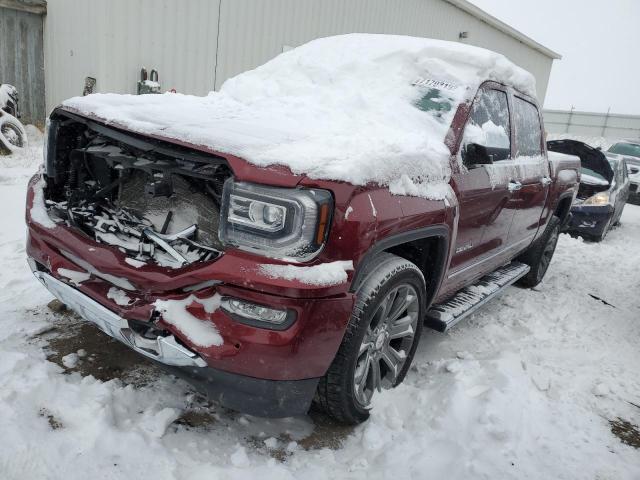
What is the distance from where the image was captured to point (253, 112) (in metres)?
2.52

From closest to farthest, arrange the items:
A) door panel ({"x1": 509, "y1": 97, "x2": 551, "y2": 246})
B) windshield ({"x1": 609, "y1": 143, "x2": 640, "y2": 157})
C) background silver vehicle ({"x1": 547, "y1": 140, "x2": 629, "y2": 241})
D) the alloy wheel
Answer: the alloy wheel < door panel ({"x1": 509, "y1": 97, "x2": 551, "y2": 246}) < background silver vehicle ({"x1": 547, "y1": 140, "x2": 629, "y2": 241}) < windshield ({"x1": 609, "y1": 143, "x2": 640, "y2": 157})

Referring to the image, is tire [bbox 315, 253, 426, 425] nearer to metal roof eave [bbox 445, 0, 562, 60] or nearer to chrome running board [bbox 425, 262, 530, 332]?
chrome running board [bbox 425, 262, 530, 332]

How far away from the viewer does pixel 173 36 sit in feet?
25.8

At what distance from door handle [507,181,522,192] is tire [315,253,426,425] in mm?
1190

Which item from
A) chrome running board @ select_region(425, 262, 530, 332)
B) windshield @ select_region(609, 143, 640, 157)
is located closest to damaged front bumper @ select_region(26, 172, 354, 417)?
chrome running board @ select_region(425, 262, 530, 332)

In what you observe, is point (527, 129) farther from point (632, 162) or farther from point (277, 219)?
point (632, 162)

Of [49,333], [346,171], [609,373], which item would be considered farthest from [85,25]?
[609,373]

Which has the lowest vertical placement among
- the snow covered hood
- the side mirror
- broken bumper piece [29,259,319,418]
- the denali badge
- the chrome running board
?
the chrome running board

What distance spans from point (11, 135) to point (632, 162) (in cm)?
1378

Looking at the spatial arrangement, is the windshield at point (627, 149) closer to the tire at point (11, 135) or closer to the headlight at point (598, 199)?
the headlight at point (598, 199)

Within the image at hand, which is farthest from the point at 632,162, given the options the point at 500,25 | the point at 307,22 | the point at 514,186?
the point at 514,186

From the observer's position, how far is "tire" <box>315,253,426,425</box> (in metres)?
2.02

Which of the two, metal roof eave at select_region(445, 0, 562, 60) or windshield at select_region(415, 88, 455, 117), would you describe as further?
metal roof eave at select_region(445, 0, 562, 60)

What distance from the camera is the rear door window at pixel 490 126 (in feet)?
8.93
